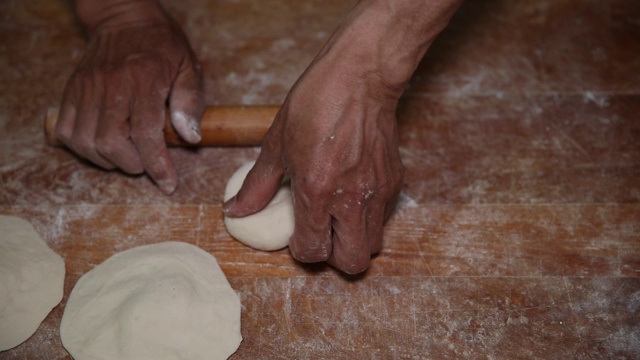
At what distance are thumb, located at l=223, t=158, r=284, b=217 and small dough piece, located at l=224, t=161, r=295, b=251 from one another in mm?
24

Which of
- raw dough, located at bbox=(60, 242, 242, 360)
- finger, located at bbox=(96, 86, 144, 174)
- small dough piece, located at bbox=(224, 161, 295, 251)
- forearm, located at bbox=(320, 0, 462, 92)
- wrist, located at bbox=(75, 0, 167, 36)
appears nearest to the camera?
forearm, located at bbox=(320, 0, 462, 92)

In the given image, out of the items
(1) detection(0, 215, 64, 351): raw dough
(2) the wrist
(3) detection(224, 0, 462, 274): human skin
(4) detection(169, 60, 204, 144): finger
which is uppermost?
(3) detection(224, 0, 462, 274): human skin

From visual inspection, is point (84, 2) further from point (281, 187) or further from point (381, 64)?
point (381, 64)

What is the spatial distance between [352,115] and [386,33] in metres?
0.19

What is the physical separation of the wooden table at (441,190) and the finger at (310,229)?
0.47ft

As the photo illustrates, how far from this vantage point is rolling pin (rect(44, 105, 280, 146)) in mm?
1822

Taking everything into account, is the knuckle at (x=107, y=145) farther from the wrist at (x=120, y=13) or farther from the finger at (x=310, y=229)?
the finger at (x=310, y=229)

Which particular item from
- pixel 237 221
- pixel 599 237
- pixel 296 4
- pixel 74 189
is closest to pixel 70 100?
pixel 74 189

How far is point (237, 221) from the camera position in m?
1.67


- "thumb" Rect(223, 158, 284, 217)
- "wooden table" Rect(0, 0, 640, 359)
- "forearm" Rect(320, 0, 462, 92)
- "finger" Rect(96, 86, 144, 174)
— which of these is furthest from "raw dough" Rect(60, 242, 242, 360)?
"forearm" Rect(320, 0, 462, 92)

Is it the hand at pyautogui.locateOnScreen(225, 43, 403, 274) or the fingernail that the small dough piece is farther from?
the fingernail

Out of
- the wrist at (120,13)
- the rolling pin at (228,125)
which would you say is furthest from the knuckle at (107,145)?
the wrist at (120,13)

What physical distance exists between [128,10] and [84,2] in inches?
5.9

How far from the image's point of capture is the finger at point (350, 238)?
144 centimetres
